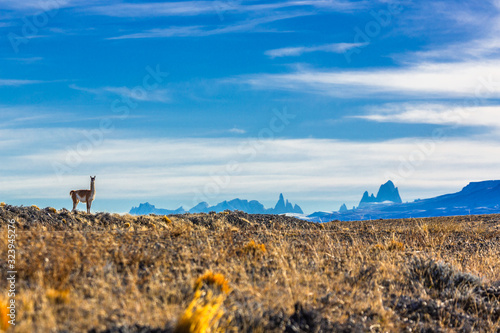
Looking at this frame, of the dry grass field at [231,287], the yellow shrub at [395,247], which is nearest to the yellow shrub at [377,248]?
the dry grass field at [231,287]

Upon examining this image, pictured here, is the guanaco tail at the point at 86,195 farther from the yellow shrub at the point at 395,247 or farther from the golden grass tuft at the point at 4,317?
the golden grass tuft at the point at 4,317

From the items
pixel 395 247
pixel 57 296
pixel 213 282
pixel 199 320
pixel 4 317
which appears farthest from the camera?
pixel 395 247

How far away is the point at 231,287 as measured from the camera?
7414mm

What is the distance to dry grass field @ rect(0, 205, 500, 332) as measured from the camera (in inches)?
227

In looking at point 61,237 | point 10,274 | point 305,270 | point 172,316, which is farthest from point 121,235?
point 172,316

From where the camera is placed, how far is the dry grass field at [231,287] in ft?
18.9

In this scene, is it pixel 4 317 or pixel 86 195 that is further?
pixel 86 195

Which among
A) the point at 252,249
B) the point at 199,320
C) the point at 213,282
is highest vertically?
the point at 252,249

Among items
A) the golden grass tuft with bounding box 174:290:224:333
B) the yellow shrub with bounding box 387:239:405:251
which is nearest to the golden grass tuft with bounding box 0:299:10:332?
the golden grass tuft with bounding box 174:290:224:333

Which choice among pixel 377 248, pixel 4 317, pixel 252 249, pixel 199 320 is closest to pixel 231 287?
pixel 199 320

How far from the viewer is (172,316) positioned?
581cm

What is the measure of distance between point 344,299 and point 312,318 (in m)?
1.32

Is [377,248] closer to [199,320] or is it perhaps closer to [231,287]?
[231,287]

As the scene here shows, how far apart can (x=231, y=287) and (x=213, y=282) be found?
0.99 ft
